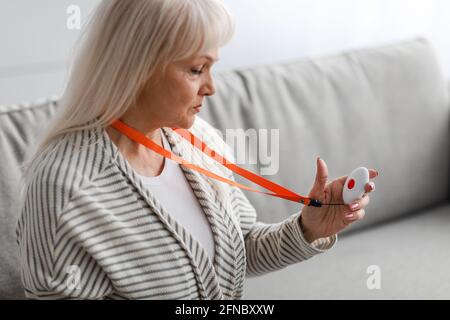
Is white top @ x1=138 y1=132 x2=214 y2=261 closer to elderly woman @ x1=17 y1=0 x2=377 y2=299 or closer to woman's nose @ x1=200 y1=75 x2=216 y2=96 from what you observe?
elderly woman @ x1=17 y1=0 x2=377 y2=299

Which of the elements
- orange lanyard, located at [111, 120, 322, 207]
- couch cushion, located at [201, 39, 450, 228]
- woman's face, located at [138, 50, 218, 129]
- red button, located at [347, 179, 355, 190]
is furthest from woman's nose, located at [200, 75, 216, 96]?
couch cushion, located at [201, 39, 450, 228]

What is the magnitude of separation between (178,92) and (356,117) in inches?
36.1

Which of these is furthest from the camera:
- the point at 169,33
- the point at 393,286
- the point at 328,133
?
the point at 328,133

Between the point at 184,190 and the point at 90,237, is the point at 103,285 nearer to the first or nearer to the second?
the point at 90,237

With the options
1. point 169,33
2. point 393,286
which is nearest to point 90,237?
point 169,33

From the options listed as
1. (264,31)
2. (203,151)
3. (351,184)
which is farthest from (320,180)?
(264,31)

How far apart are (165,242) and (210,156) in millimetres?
203

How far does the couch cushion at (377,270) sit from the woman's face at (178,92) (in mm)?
647

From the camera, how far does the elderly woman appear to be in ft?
3.44

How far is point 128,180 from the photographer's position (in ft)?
3.67

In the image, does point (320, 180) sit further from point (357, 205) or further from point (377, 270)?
point (377, 270)

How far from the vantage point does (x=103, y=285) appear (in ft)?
3.61

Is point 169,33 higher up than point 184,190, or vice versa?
point 169,33

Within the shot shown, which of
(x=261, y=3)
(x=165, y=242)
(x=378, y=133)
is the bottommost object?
(x=378, y=133)
